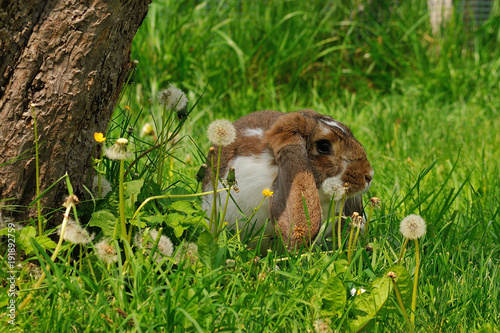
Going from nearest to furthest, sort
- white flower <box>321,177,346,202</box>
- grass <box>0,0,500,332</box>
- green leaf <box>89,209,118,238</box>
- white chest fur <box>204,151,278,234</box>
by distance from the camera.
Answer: grass <box>0,0,500,332</box> → green leaf <box>89,209,118,238</box> → white flower <box>321,177,346,202</box> → white chest fur <box>204,151,278,234</box>

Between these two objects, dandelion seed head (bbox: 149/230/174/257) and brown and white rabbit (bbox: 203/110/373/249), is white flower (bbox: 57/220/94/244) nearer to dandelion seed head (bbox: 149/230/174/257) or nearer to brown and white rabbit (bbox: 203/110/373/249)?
dandelion seed head (bbox: 149/230/174/257)

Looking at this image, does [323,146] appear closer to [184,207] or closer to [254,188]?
[254,188]

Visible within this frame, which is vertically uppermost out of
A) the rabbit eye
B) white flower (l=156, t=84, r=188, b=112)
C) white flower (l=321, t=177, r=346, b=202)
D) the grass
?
white flower (l=156, t=84, r=188, b=112)

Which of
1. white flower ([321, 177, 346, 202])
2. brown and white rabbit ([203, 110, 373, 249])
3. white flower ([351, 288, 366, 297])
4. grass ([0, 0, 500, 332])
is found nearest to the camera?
grass ([0, 0, 500, 332])

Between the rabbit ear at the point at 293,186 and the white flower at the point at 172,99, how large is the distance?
1.38 ft

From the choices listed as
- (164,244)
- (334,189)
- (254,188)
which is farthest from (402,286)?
(254,188)

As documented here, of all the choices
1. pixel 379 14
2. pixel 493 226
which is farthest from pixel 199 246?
pixel 379 14

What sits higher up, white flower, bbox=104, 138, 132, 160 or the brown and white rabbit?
white flower, bbox=104, 138, 132, 160

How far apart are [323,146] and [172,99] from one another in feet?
2.12

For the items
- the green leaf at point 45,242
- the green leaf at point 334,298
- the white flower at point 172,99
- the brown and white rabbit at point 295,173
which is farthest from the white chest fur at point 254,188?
the green leaf at point 45,242

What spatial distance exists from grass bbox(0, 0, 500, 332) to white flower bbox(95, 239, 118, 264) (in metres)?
0.03

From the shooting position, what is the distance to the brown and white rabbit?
89.4 inches

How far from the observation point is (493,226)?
2.65 meters

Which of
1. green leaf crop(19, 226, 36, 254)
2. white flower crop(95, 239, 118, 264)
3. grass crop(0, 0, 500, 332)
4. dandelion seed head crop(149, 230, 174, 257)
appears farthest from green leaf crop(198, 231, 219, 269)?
green leaf crop(19, 226, 36, 254)
